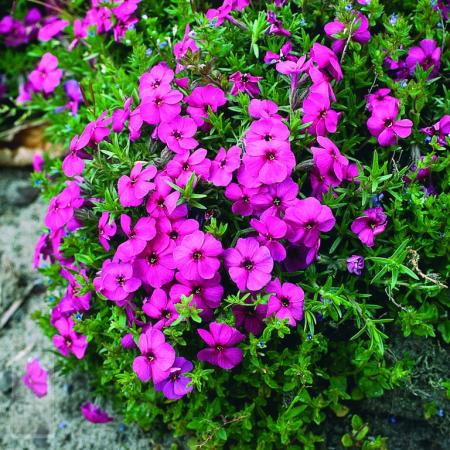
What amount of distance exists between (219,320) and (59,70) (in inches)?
65.3

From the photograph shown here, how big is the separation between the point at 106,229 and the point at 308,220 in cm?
71

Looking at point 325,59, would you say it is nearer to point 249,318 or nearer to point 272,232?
point 272,232

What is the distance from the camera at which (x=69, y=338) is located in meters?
2.55

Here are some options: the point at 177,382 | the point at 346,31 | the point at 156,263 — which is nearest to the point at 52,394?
the point at 177,382

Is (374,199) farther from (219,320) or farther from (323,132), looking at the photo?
(219,320)

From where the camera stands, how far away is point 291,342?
7.91ft

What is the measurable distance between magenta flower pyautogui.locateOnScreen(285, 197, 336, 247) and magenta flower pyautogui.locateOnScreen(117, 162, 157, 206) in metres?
0.47

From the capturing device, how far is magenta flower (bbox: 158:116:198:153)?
7.38 ft

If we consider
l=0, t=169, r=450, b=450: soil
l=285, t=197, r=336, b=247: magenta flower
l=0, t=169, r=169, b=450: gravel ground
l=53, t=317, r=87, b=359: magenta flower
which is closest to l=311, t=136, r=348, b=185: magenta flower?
l=285, t=197, r=336, b=247: magenta flower

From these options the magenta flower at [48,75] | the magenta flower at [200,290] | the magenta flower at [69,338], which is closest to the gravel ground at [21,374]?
the magenta flower at [69,338]

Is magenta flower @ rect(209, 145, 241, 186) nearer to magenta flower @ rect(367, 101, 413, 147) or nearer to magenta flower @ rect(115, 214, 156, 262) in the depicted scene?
magenta flower @ rect(115, 214, 156, 262)

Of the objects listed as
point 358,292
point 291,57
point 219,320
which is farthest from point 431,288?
point 291,57

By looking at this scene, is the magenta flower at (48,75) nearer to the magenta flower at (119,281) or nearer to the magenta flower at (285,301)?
the magenta flower at (119,281)

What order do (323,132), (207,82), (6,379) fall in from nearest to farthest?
(323,132) → (207,82) → (6,379)
